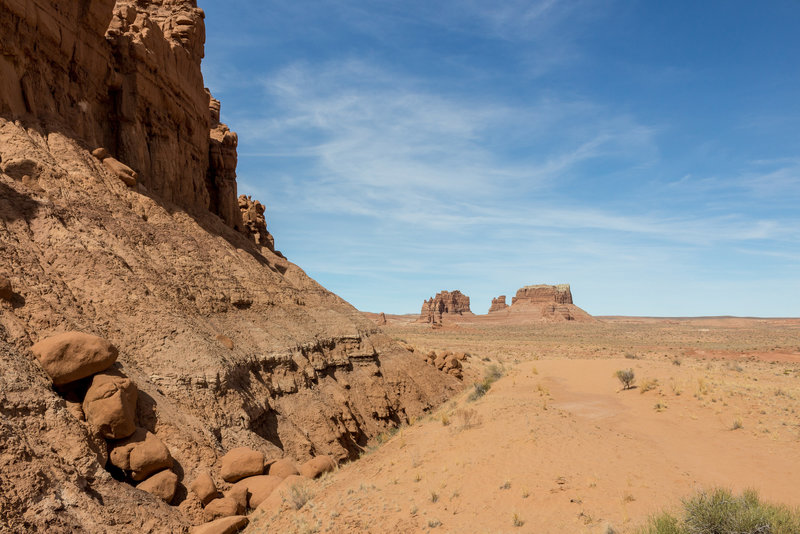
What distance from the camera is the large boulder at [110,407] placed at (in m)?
9.12

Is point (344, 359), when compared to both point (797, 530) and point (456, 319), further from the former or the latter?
point (456, 319)

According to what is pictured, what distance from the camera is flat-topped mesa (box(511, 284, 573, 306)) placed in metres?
163

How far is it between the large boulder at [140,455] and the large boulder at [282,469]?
252cm

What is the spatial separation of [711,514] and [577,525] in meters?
2.19

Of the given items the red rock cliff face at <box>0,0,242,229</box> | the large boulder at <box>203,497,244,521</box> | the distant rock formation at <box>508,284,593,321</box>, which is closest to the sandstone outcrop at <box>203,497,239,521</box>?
the large boulder at <box>203,497,244,521</box>

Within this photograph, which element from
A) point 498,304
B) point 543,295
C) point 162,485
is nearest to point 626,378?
point 162,485

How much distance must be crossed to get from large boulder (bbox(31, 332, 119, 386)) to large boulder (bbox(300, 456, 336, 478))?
5.42 m

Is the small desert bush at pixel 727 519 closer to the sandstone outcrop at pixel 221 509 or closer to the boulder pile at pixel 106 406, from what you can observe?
the sandstone outcrop at pixel 221 509

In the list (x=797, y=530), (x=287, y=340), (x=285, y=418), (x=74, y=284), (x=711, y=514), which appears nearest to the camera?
(x=797, y=530)

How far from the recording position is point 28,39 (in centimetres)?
1527

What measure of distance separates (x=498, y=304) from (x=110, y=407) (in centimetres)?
18310

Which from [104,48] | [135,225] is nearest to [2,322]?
[135,225]

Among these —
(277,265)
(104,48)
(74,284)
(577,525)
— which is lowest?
(577,525)

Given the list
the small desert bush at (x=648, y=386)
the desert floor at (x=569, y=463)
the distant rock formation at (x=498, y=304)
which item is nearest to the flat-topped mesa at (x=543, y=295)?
the distant rock formation at (x=498, y=304)
